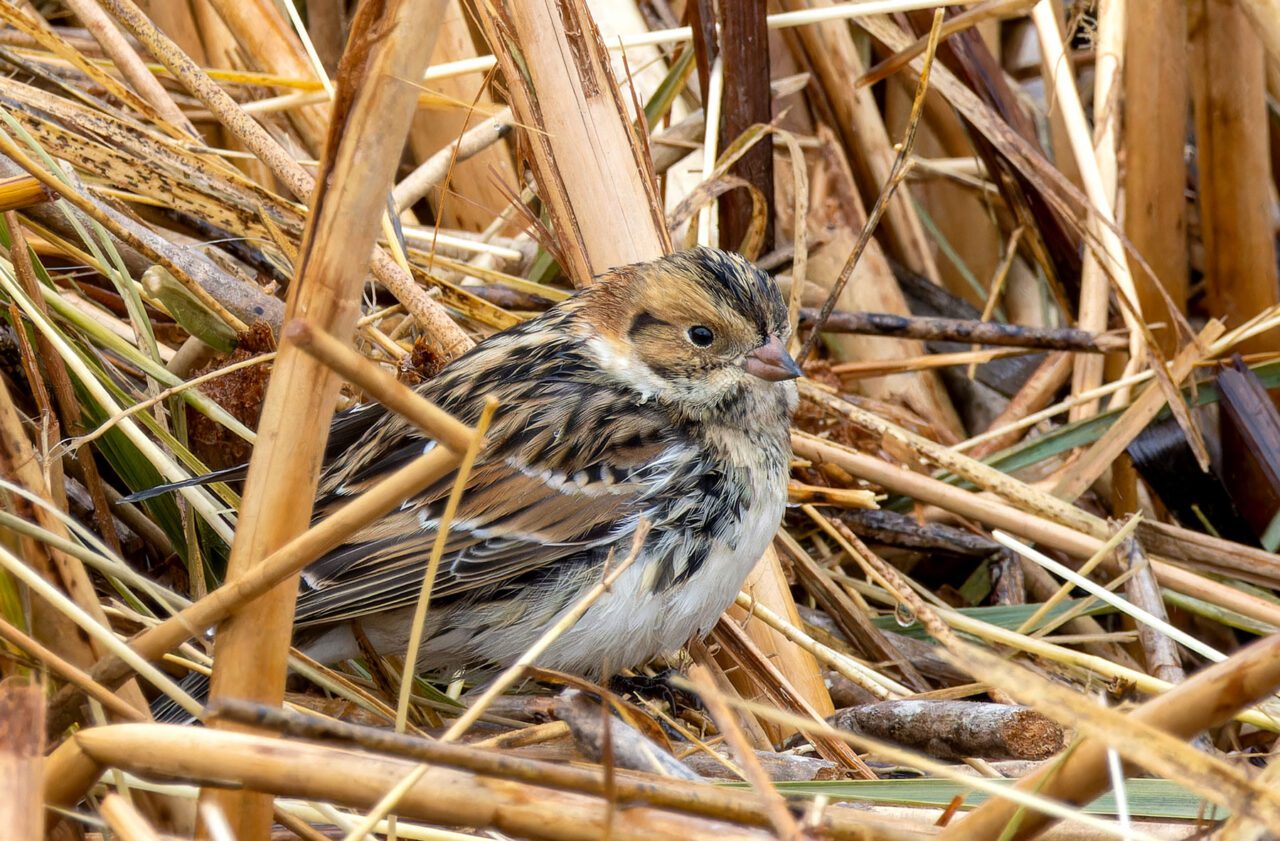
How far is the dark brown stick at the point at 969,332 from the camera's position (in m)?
3.29

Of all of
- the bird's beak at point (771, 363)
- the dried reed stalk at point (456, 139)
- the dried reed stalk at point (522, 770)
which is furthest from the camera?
the dried reed stalk at point (456, 139)

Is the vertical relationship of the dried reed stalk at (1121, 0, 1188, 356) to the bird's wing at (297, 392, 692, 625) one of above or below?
above

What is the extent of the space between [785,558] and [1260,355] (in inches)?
54.3

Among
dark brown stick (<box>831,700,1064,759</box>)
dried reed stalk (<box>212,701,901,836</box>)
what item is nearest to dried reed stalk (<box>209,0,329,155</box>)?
dark brown stick (<box>831,700,1064,759</box>)

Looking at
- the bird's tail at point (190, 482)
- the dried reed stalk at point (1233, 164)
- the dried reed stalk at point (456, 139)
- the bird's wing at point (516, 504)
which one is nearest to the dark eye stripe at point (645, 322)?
the bird's wing at point (516, 504)

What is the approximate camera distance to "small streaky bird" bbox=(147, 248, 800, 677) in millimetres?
2367

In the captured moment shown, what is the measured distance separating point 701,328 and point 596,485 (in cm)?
36

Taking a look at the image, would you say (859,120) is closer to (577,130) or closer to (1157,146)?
(1157,146)

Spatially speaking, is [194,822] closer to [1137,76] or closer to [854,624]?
[854,624]

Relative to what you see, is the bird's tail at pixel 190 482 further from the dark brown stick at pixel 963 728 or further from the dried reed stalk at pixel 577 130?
the dark brown stick at pixel 963 728

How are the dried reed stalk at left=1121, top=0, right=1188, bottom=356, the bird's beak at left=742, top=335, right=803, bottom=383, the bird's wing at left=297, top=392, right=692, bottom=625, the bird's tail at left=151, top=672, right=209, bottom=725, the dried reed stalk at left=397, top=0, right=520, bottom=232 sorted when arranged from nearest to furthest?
the bird's tail at left=151, top=672, right=209, bottom=725
the bird's wing at left=297, top=392, right=692, bottom=625
the bird's beak at left=742, top=335, right=803, bottom=383
the dried reed stalk at left=1121, top=0, right=1188, bottom=356
the dried reed stalk at left=397, top=0, right=520, bottom=232

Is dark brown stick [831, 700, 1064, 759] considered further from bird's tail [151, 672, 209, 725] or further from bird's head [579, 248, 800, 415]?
bird's tail [151, 672, 209, 725]

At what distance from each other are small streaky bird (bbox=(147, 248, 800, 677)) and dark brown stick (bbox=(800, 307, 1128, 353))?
0.73 metres

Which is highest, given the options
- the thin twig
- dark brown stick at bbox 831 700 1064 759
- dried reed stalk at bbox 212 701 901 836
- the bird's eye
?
the thin twig
